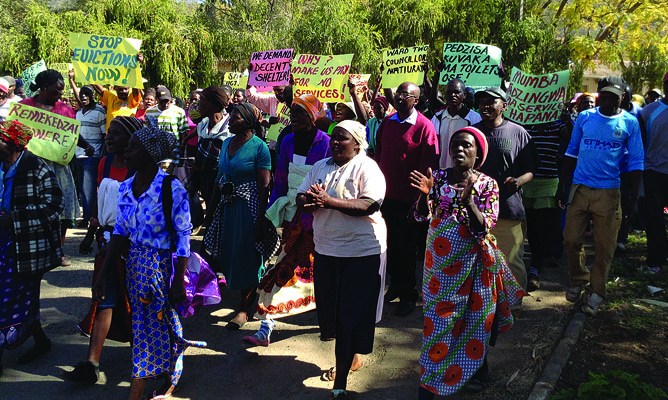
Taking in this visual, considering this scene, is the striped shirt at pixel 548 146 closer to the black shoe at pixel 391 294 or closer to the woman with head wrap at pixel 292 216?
the black shoe at pixel 391 294

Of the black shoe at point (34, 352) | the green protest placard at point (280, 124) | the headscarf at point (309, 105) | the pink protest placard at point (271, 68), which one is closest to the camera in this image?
the black shoe at point (34, 352)

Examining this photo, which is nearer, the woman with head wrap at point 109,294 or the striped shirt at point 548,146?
the woman with head wrap at point 109,294

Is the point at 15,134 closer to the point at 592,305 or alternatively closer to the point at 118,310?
the point at 118,310

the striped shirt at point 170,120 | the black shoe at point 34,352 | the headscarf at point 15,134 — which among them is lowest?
the black shoe at point 34,352

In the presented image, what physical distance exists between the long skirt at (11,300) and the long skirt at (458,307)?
3.08 m

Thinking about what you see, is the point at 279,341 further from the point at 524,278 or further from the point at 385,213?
the point at 524,278

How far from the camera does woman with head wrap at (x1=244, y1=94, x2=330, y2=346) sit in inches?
199

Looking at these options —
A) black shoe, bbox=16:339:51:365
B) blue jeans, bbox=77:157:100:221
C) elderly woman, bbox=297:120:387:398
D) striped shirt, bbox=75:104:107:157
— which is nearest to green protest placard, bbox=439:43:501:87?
elderly woman, bbox=297:120:387:398

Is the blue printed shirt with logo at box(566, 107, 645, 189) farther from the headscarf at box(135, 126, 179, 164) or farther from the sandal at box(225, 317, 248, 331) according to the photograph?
the headscarf at box(135, 126, 179, 164)

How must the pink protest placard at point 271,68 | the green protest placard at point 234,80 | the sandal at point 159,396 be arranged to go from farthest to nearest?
the green protest placard at point 234,80, the pink protest placard at point 271,68, the sandal at point 159,396

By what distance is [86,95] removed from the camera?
8.64m

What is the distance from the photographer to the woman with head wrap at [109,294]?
4.04 m

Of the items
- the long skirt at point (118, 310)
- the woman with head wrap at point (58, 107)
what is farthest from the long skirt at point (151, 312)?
the woman with head wrap at point (58, 107)

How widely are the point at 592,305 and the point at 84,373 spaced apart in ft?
14.7
